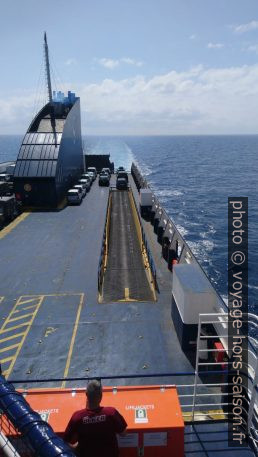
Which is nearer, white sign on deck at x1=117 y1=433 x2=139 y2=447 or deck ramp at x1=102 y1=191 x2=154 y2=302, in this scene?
white sign on deck at x1=117 y1=433 x2=139 y2=447

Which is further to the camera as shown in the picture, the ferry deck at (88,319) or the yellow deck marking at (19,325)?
the yellow deck marking at (19,325)

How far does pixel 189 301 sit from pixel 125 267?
920 cm

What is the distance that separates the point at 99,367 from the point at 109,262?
33.6 ft

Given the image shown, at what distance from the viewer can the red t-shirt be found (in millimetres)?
5094

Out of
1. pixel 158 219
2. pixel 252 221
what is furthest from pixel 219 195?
pixel 158 219

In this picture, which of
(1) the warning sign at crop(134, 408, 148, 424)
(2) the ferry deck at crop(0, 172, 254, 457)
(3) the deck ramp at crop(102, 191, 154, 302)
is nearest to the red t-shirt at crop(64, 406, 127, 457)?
(1) the warning sign at crop(134, 408, 148, 424)

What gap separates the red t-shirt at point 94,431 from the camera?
16.7ft

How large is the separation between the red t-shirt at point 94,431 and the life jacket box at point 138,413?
4.40 ft

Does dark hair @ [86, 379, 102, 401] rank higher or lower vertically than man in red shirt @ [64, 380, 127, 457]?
higher

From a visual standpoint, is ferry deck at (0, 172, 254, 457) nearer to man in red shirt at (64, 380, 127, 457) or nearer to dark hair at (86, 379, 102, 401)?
man in red shirt at (64, 380, 127, 457)

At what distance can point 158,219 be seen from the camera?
28.5m

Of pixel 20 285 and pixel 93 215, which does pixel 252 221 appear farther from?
pixel 20 285

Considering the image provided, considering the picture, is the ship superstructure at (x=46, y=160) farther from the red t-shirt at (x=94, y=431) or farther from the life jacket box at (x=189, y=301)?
the red t-shirt at (x=94, y=431)

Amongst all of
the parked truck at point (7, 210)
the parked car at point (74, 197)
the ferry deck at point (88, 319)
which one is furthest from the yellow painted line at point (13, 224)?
the parked car at point (74, 197)
